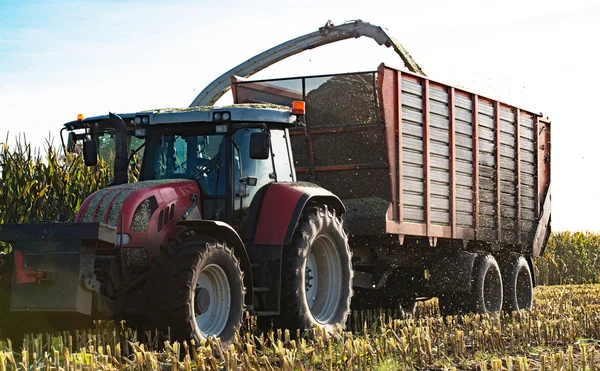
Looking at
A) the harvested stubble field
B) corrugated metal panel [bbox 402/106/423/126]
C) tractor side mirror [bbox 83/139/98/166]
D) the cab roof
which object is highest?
corrugated metal panel [bbox 402/106/423/126]

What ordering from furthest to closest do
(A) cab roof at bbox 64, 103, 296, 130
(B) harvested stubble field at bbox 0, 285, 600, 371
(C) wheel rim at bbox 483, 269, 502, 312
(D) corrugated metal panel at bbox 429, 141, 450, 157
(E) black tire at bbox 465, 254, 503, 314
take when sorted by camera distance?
(C) wheel rim at bbox 483, 269, 502, 312, (E) black tire at bbox 465, 254, 503, 314, (D) corrugated metal panel at bbox 429, 141, 450, 157, (A) cab roof at bbox 64, 103, 296, 130, (B) harvested stubble field at bbox 0, 285, 600, 371

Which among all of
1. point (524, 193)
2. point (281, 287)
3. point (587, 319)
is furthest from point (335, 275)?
point (524, 193)

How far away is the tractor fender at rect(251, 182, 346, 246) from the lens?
7.80m

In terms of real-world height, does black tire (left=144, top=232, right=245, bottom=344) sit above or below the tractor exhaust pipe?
below

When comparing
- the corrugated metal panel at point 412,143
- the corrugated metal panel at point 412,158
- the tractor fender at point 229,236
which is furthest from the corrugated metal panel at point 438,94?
the tractor fender at point 229,236

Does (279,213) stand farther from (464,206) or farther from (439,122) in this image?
(464,206)

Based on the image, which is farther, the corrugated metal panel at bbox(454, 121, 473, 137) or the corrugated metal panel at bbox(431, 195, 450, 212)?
the corrugated metal panel at bbox(454, 121, 473, 137)

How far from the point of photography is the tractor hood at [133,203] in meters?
6.96

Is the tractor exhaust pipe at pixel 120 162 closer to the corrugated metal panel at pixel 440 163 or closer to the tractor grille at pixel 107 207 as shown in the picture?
the tractor grille at pixel 107 207

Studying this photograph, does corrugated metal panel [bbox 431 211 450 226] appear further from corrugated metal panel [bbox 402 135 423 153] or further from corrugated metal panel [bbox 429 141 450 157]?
corrugated metal panel [bbox 402 135 423 153]

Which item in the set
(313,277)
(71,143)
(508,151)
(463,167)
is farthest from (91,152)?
(508,151)

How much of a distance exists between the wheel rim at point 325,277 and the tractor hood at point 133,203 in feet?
5.11

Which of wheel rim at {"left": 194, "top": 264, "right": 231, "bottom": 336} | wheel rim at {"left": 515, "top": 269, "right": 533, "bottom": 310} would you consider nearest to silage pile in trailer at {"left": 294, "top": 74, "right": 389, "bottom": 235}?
wheel rim at {"left": 194, "top": 264, "right": 231, "bottom": 336}

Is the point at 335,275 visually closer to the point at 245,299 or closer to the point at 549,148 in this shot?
the point at 245,299
